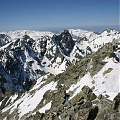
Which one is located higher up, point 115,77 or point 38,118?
point 115,77

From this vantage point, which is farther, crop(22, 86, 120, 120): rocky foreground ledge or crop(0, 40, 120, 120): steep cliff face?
crop(0, 40, 120, 120): steep cliff face

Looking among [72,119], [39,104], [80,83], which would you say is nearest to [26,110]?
[39,104]

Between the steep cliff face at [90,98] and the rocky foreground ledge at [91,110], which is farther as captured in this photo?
the steep cliff face at [90,98]

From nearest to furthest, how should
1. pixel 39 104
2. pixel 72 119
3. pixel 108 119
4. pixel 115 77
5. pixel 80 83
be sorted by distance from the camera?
pixel 108 119 → pixel 72 119 → pixel 115 77 → pixel 80 83 → pixel 39 104

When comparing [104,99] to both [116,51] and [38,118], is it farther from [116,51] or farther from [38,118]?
[116,51]

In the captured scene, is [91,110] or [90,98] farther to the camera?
[90,98]

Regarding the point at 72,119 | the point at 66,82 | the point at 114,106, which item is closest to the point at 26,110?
the point at 66,82

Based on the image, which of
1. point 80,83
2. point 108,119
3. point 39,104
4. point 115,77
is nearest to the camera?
point 108,119

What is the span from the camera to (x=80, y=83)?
2552 inches

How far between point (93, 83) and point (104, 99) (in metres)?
16.9

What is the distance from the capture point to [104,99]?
4175cm

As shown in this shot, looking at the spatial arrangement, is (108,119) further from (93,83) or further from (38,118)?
(93,83)

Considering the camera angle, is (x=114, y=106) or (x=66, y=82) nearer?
(x=114, y=106)

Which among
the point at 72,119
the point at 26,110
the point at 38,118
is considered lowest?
the point at 26,110
